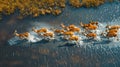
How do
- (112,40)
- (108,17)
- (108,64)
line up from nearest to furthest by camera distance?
(108,64)
(112,40)
(108,17)

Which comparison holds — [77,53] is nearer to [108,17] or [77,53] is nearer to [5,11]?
[108,17]

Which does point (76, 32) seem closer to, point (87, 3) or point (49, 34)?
point (49, 34)

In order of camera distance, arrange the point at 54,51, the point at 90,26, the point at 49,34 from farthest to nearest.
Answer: the point at 90,26 → the point at 49,34 → the point at 54,51

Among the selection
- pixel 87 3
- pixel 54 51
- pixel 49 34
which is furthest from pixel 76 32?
pixel 87 3

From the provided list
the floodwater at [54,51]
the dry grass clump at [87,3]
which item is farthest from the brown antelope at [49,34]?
the dry grass clump at [87,3]

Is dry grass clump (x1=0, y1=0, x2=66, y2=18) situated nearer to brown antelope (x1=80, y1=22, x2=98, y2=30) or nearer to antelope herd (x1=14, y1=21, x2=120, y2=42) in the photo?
antelope herd (x1=14, y1=21, x2=120, y2=42)

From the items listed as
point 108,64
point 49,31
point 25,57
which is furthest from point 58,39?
point 108,64
